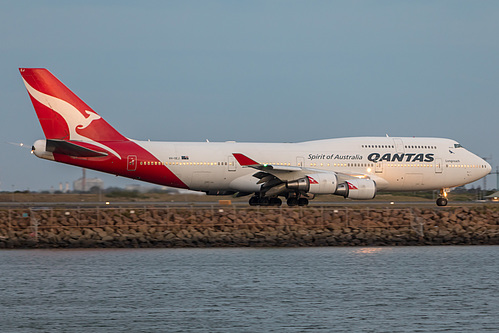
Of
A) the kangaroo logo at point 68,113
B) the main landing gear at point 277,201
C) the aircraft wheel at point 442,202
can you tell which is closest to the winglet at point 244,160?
the main landing gear at point 277,201

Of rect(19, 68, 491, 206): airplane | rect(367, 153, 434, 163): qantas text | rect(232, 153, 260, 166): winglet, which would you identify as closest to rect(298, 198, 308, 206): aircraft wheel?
rect(19, 68, 491, 206): airplane

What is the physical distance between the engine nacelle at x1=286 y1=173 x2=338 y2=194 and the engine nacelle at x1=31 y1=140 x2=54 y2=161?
533 inches

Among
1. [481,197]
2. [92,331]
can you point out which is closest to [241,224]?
[92,331]

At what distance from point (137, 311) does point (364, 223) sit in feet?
63.0

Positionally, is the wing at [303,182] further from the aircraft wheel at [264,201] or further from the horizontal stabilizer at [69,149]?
the horizontal stabilizer at [69,149]

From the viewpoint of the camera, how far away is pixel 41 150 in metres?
40.5

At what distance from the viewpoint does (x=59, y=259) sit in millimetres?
30312

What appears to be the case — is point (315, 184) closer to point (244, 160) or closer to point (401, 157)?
point (244, 160)

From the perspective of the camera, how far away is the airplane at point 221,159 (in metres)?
41.4

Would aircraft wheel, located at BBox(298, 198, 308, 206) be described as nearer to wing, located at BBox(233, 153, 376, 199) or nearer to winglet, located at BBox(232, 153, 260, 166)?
wing, located at BBox(233, 153, 376, 199)

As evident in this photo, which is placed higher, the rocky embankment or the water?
the rocky embankment

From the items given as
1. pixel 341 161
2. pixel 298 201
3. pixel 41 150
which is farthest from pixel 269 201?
pixel 41 150

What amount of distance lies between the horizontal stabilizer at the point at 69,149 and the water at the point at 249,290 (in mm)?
8731

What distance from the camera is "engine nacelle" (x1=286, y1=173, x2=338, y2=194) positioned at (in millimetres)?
41188
